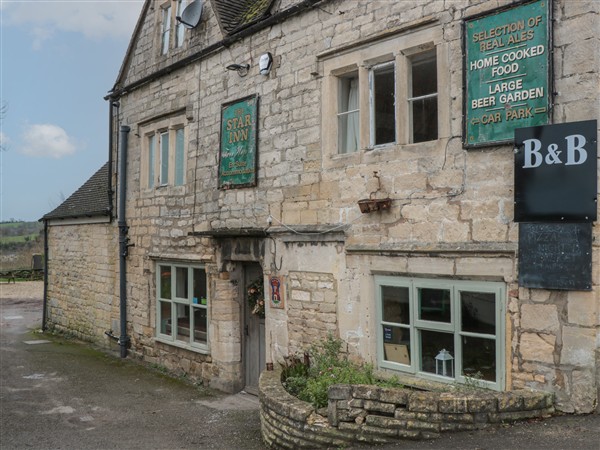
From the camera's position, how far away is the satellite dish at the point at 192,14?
10.8 m

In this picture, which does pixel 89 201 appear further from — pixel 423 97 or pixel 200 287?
pixel 423 97

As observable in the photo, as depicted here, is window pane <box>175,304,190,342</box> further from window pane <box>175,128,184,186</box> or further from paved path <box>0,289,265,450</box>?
Result: window pane <box>175,128,184,186</box>

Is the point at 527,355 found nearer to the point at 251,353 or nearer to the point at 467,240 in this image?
the point at 467,240

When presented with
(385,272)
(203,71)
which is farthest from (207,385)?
(203,71)

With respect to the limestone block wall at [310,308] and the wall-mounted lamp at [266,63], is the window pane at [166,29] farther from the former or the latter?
the limestone block wall at [310,308]

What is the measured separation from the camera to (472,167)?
652 cm

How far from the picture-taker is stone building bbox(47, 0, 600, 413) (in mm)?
6020

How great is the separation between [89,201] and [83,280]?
1.94 metres

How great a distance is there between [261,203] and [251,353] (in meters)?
2.59

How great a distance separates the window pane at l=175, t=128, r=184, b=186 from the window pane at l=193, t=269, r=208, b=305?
5.74 ft

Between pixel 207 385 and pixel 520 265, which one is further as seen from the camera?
pixel 207 385

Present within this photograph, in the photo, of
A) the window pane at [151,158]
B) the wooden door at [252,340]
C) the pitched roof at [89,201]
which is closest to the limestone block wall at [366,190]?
the wooden door at [252,340]

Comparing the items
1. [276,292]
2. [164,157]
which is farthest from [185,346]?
[164,157]

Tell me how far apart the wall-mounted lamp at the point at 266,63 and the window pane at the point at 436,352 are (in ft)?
14.9
